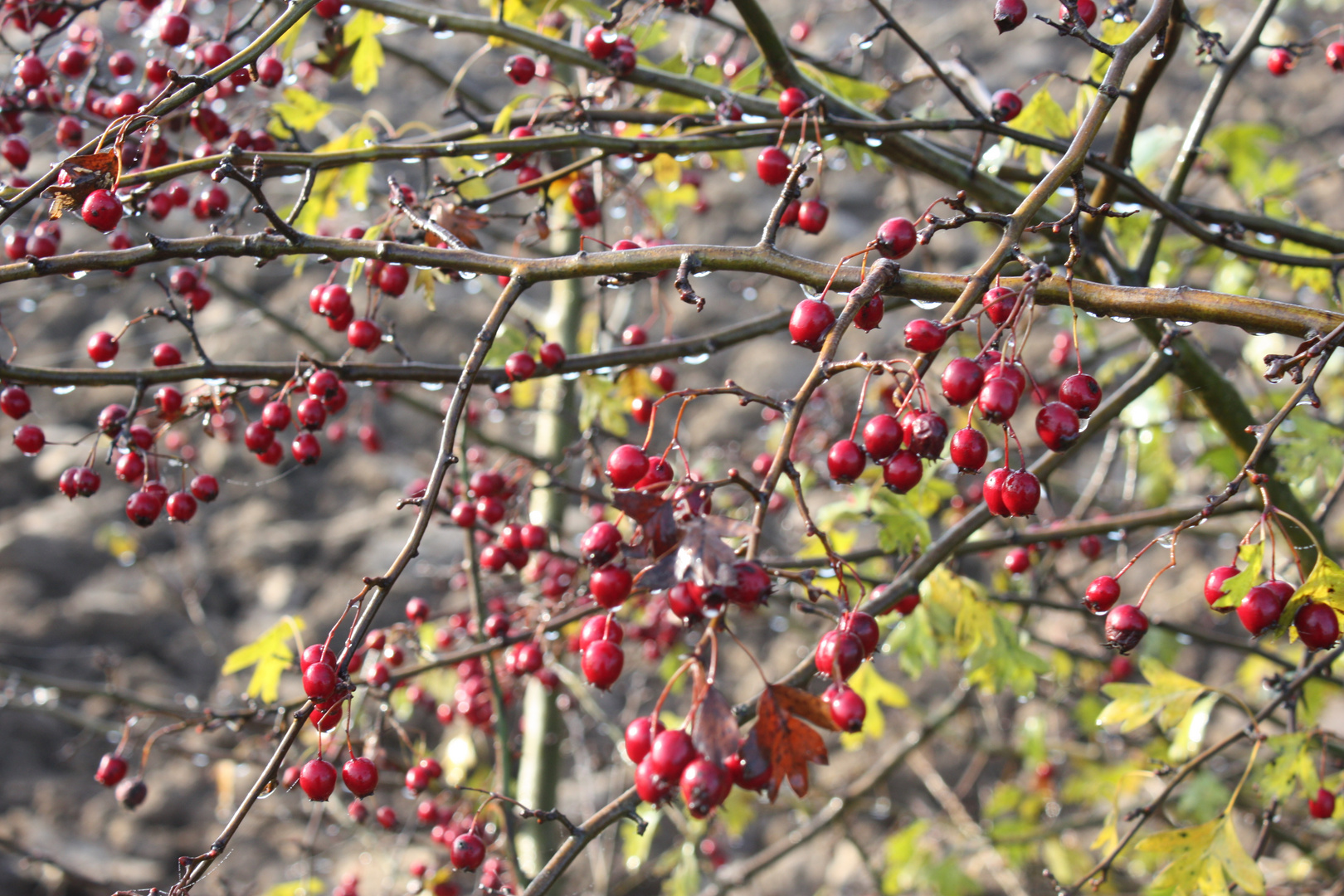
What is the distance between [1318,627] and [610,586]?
95 centimetres

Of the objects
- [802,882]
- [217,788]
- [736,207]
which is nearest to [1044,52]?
[736,207]

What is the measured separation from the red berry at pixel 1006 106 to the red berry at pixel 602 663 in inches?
57.7

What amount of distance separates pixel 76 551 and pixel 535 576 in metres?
3.39

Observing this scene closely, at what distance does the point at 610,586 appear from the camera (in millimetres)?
1082

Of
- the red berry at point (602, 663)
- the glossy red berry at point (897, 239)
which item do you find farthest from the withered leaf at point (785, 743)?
the glossy red berry at point (897, 239)

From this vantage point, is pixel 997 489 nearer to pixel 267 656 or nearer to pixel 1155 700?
pixel 1155 700

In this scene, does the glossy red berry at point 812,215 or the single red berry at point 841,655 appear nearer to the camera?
the single red berry at point 841,655

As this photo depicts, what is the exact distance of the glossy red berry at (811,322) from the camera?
3.85 ft

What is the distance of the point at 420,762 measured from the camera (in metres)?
2.25

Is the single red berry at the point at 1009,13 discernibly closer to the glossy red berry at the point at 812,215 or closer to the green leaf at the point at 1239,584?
the glossy red berry at the point at 812,215

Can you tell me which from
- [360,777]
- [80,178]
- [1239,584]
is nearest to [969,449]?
[1239,584]

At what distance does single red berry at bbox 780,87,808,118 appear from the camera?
1.97 m

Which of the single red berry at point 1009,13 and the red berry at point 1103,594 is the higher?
the single red berry at point 1009,13

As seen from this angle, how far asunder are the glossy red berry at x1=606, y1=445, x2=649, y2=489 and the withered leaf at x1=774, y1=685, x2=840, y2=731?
305mm
